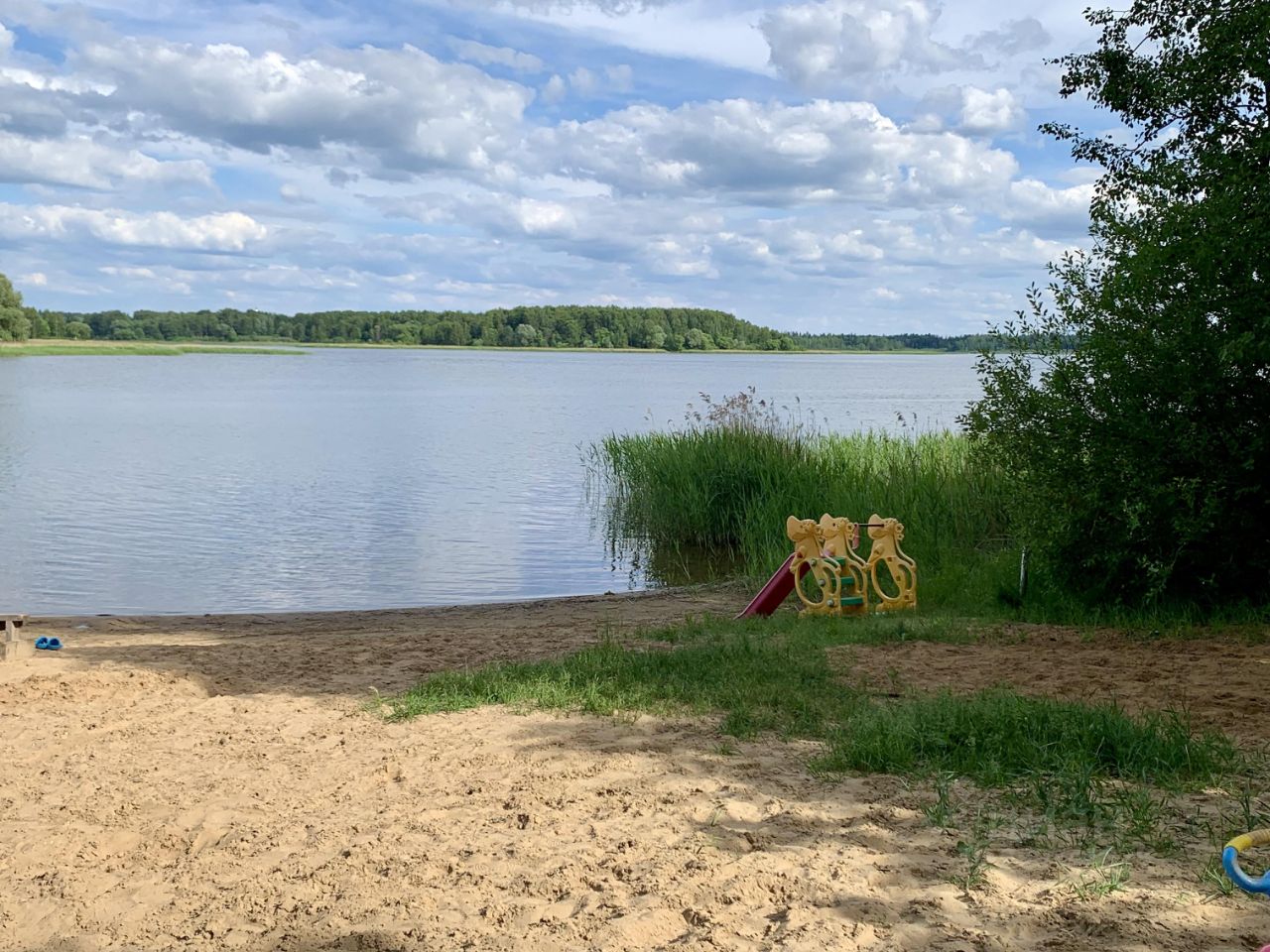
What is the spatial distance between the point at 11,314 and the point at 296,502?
298 feet

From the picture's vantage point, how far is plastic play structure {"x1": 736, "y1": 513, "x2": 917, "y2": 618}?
10.4 meters

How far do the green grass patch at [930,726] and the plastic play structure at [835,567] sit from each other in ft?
6.62

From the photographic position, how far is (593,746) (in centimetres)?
590

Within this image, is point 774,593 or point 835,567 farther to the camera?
point 774,593

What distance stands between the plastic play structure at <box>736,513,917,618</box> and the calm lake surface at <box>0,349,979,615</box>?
505 cm

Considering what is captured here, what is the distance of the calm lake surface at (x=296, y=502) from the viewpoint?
50.0ft

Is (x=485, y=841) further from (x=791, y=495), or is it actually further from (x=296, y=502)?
(x=296, y=502)

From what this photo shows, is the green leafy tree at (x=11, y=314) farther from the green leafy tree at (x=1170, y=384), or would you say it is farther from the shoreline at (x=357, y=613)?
the green leafy tree at (x=1170, y=384)

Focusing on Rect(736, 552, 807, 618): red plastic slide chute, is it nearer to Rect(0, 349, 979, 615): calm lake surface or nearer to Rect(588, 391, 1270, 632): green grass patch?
Rect(588, 391, 1270, 632): green grass patch

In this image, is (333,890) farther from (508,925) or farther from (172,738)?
(172,738)

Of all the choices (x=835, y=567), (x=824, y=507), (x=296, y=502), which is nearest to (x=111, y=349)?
(x=296, y=502)

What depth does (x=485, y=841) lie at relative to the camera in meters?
4.68

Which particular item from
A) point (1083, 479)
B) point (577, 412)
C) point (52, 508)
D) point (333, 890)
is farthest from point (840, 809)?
point (577, 412)

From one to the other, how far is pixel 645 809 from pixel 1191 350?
21.4 ft
